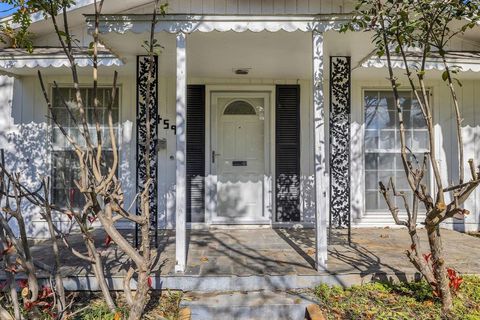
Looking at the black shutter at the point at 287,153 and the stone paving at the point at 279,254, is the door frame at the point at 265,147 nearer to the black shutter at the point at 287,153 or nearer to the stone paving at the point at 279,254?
the black shutter at the point at 287,153

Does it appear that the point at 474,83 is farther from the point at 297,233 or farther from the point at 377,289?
the point at 377,289

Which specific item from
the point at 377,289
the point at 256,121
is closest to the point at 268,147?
the point at 256,121

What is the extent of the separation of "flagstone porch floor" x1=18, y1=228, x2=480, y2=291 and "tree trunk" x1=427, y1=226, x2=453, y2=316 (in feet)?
1.63

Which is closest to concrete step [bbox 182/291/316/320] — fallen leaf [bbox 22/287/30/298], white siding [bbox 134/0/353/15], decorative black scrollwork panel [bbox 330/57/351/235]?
fallen leaf [bbox 22/287/30/298]

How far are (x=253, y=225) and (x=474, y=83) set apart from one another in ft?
14.8

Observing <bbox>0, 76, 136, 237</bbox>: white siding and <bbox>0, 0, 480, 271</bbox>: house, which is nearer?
<bbox>0, 0, 480, 271</bbox>: house

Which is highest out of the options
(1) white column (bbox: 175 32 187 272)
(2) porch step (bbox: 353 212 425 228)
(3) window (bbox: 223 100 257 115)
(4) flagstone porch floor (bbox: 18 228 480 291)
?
(3) window (bbox: 223 100 257 115)

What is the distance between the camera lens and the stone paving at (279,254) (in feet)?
12.5

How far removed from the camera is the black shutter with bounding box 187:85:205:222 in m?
6.21

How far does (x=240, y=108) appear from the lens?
6398 mm

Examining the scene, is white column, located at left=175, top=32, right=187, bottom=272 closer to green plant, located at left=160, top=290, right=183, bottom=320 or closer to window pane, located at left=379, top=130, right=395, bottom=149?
green plant, located at left=160, top=290, right=183, bottom=320

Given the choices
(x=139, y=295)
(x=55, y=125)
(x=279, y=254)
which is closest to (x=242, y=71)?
(x=279, y=254)

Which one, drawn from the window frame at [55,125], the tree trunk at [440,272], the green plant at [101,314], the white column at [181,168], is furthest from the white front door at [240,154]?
the tree trunk at [440,272]

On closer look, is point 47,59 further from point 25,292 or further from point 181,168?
point 25,292
